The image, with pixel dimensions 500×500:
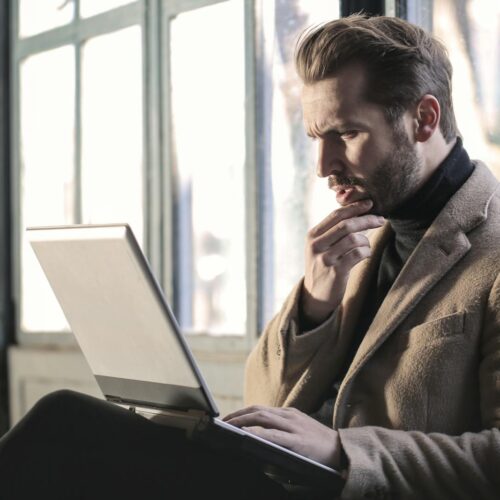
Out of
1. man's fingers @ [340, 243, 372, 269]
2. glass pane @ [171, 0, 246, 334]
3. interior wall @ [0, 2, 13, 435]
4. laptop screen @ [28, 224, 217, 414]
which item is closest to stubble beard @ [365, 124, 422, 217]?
man's fingers @ [340, 243, 372, 269]

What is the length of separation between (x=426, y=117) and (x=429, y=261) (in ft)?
0.98

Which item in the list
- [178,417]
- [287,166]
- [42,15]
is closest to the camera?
[178,417]

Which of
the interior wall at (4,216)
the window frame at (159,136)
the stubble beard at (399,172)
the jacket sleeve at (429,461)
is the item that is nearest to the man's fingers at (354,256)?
the stubble beard at (399,172)

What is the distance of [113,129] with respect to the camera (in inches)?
144

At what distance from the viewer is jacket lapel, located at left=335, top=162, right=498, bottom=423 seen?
1693mm

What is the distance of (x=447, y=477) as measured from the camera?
153cm

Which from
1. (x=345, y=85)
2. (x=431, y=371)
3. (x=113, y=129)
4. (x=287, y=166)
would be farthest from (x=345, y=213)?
(x=113, y=129)

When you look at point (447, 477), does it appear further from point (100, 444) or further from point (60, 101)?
point (60, 101)

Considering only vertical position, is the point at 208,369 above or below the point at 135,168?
below

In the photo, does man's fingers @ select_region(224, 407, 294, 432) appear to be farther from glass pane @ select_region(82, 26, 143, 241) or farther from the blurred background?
glass pane @ select_region(82, 26, 143, 241)

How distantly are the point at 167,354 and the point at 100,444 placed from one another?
0.68 ft

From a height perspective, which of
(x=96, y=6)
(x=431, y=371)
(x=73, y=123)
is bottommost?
(x=431, y=371)

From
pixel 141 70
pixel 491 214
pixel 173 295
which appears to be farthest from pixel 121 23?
pixel 491 214

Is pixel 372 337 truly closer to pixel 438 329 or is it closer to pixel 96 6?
pixel 438 329
